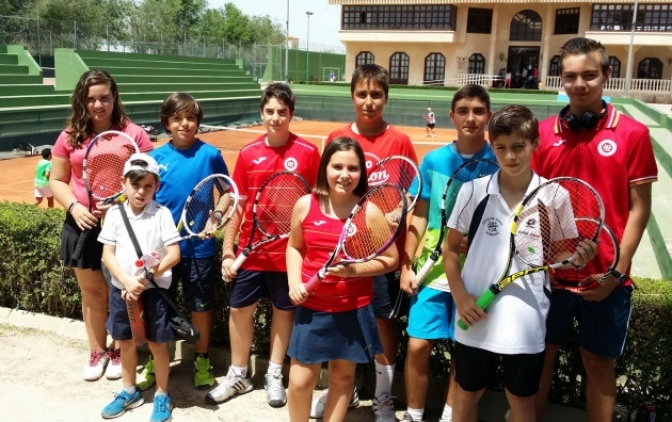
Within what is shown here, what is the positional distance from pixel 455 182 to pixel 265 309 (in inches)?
70.1

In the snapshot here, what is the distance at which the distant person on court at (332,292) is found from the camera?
336cm

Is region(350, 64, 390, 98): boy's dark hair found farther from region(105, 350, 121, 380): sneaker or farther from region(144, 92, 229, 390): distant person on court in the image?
region(105, 350, 121, 380): sneaker

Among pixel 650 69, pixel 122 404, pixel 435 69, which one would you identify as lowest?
pixel 122 404

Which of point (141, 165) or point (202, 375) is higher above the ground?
point (141, 165)

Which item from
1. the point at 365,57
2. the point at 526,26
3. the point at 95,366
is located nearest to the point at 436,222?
the point at 95,366

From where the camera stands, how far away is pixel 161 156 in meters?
4.33

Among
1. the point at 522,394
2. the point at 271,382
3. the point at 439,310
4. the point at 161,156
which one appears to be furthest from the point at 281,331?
the point at 522,394

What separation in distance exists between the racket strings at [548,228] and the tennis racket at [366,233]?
605 millimetres

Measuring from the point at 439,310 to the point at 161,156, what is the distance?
2109mm

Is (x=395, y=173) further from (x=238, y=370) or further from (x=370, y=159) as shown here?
(x=238, y=370)

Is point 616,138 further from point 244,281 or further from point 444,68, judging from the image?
point 444,68

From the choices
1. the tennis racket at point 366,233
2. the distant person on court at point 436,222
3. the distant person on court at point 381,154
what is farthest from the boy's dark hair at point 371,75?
the tennis racket at point 366,233

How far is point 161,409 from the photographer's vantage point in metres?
4.01

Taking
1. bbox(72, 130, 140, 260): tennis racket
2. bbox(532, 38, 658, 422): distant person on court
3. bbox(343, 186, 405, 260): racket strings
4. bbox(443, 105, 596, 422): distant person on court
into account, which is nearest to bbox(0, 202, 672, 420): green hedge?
bbox(532, 38, 658, 422): distant person on court
